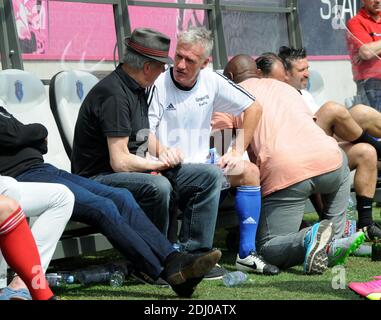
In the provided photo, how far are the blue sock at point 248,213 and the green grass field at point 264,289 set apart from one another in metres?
0.22

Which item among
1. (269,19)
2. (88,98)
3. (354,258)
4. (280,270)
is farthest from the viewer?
(269,19)

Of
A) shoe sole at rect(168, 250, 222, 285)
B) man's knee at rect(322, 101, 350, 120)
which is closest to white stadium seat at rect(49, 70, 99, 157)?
shoe sole at rect(168, 250, 222, 285)

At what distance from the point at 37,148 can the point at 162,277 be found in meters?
0.99

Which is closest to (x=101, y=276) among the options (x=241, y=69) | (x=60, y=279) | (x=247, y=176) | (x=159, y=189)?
(x=60, y=279)

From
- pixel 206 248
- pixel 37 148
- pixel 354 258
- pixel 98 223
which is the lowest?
pixel 354 258

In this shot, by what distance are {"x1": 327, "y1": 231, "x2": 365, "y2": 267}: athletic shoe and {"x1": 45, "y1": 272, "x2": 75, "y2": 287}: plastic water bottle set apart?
5.49 ft

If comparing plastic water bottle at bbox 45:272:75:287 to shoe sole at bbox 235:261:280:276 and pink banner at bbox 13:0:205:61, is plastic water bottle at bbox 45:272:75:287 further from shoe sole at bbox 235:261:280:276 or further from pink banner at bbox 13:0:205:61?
pink banner at bbox 13:0:205:61

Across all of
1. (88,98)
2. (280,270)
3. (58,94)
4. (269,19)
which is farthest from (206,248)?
(269,19)

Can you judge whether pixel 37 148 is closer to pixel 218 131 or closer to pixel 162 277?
pixel 162 277

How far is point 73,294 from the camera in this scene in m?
5.34

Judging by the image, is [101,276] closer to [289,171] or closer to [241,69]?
[289,171]

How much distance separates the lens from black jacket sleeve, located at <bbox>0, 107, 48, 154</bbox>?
4.97 meters

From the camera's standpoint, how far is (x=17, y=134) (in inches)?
198

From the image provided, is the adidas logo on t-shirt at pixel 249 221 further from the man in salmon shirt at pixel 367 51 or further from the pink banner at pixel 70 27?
the man in salmon shirt at pixel 367 51
